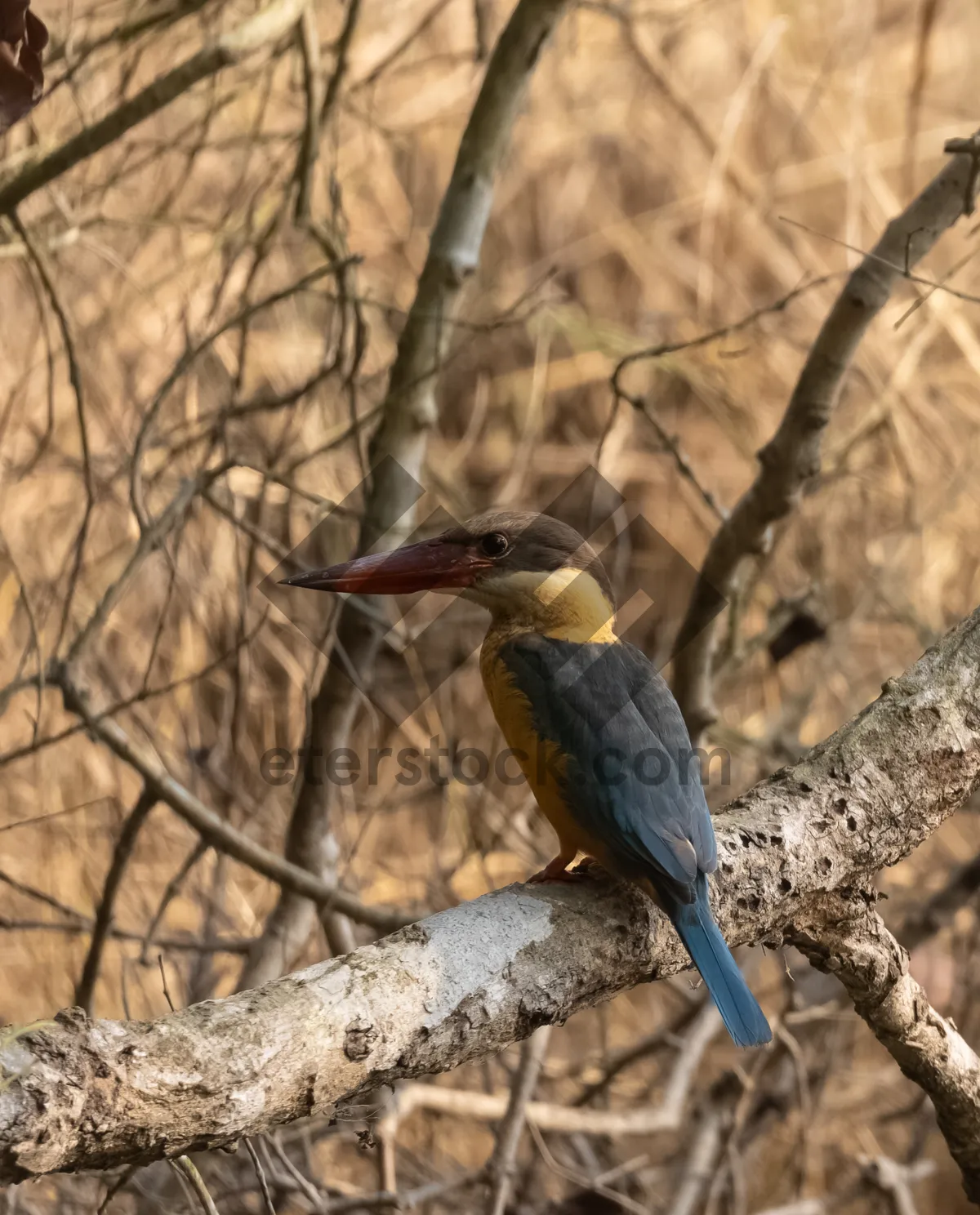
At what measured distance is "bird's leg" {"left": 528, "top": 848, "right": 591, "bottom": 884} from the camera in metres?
2.02

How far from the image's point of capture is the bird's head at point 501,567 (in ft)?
7.94

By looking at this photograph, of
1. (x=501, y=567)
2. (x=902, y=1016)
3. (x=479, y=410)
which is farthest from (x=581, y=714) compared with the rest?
Result: (x=479, y=410)

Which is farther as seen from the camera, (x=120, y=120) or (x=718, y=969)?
(x=120, y=120)

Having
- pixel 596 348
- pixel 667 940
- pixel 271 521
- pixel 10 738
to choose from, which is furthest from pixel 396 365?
pixel 596 348

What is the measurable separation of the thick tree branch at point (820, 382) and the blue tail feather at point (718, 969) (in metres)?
0.93

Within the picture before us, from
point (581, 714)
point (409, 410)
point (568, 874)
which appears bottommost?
point (568, 874)

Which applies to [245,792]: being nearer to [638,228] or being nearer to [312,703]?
[312,703]

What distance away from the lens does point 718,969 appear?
178 cm

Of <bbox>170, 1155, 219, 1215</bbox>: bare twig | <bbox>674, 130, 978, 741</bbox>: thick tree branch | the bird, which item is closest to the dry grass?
the bird

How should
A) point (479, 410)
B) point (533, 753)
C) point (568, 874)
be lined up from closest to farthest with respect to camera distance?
1. point (568, 874)
2. point (533, 753)
3. point (479, 410)

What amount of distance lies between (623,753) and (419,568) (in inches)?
24.5
